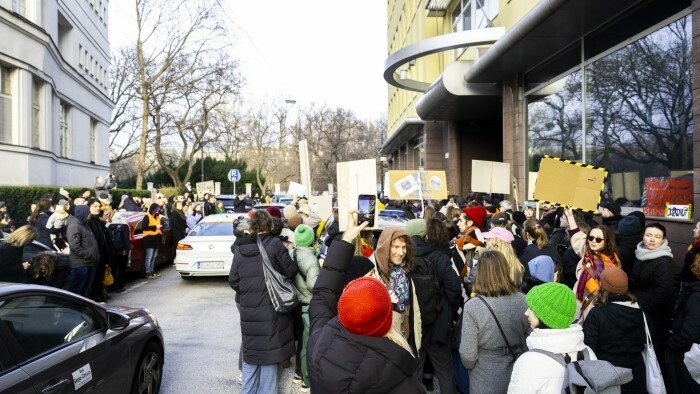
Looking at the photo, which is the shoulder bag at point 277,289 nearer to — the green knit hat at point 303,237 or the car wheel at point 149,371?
the green knit hat at point 303,237

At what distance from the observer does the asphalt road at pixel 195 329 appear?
5.49 metres

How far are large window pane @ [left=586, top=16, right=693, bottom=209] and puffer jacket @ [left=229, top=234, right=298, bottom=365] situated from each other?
573 cm

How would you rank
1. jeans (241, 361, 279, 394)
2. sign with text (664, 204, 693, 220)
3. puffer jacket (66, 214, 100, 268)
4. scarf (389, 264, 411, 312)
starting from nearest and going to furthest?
scarf (389, 264, 411, 312), jeans (241, 361, 279, 394), sign with text (664, 204, 693, 220), puffer jacket (66, 214, 100, 268)

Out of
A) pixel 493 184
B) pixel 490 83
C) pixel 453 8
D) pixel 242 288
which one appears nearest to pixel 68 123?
pixel 453 8

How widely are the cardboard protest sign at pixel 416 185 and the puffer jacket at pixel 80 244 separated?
5.65m

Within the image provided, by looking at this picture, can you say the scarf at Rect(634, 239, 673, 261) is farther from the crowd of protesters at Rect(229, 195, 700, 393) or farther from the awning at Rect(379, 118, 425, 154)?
the awning at Rect(379, 118, 425, 154)

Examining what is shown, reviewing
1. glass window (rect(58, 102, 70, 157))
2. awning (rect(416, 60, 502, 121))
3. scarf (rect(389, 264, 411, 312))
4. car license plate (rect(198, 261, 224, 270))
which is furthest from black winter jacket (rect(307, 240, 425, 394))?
glass window (rect(58, 102, 70, 157))

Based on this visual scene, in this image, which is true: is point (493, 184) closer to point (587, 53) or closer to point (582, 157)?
point (582, 157)

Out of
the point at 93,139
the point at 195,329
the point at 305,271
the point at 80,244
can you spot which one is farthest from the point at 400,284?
the point at 93,139

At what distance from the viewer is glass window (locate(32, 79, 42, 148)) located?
22.0m

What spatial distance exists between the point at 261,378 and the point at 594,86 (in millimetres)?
8337

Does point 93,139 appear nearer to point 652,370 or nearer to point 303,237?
point 303,237

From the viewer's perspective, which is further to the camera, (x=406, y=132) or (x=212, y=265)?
(x=406, y=132)

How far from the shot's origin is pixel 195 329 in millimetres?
7480
